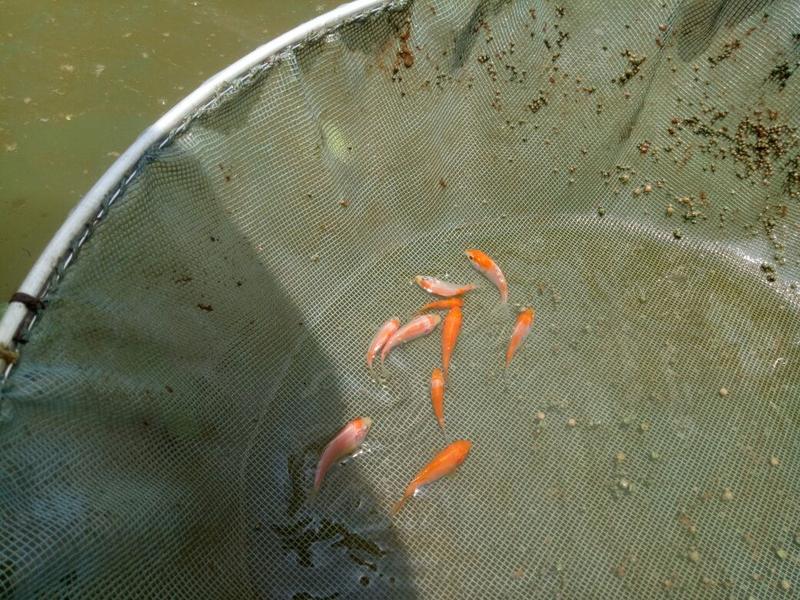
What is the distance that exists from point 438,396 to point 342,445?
14.3 inches

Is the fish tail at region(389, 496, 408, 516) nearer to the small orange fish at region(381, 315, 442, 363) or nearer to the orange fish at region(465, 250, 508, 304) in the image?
the small orange fish at region(381, 315, 442, 363)

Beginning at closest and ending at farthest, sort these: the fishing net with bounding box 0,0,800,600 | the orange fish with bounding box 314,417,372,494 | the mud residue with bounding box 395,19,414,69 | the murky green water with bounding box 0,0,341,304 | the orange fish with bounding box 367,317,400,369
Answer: the fishing net with bounding box 0,0,800,600 → the orange fish with bounding box 314,417,372,494 → the mud residue with bounding box 395,19,414,69 → the orange fish with bounding box 367,317,400,369 → the murky green water with bounding box 0,0,341,304

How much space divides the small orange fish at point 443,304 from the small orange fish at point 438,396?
10.9 inches

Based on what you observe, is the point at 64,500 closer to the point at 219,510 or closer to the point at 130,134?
the point at 219,510

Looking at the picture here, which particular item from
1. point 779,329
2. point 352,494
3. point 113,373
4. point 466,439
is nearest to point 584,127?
point 779,329

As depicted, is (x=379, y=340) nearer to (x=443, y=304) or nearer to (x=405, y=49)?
(x=443, y=304)

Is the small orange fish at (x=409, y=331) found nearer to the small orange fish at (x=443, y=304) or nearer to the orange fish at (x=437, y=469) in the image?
the small orange fish at (x=443, y=304)

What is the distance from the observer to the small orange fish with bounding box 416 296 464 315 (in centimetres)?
222

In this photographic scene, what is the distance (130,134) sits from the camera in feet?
9.05

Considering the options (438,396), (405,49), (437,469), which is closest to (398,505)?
(437,469)

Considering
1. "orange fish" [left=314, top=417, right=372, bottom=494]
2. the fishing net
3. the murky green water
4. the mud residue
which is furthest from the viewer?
the murky green water

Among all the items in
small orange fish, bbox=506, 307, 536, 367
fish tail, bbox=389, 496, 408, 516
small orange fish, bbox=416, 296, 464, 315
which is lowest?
fish tail, bbox=389, 496, 408, 516

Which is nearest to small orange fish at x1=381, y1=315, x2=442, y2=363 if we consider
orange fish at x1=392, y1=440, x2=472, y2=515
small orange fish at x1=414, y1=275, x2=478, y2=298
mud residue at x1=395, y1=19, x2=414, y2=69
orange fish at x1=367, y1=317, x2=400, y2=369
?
orange fish at x1=367, y1=317, x2=400, y2=369

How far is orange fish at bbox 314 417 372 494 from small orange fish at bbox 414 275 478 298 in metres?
0.57
